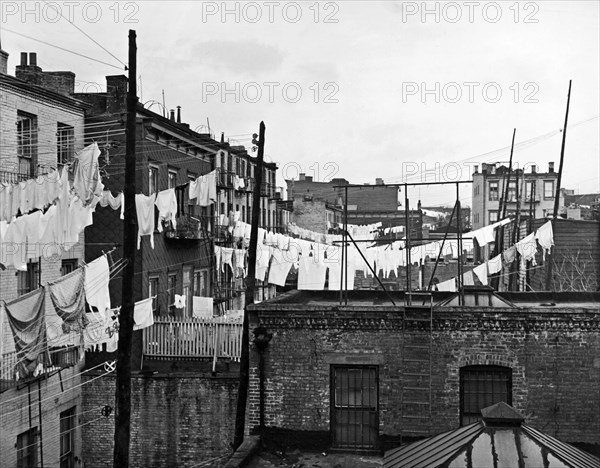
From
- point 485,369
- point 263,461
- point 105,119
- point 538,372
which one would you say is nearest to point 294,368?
point 263,461

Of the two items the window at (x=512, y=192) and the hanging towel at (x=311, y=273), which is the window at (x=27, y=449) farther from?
the window at (x=512, y=192)

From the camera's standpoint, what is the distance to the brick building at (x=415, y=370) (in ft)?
45.8

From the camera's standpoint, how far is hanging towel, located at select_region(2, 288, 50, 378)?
52.1 ft

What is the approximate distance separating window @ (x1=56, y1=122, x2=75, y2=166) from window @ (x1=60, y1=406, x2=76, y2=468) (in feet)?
27.8

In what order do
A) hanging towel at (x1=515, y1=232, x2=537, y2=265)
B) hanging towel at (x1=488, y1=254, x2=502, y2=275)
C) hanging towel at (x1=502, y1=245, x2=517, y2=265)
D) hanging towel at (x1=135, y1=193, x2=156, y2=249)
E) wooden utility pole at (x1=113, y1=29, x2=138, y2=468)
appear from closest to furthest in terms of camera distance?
wooden utility pole at (x1=113, y1=29, x2=138, y2=468)
hanging towel at (x1=135, y1=193, x2=156, y2=249)
hanging towel at (x1=515, y1=232, x2=537, y2=265)
hanging towel at (x1=502, y1=245, x2=517, y2=265)
hanging towel at (x1=488, y1=254, x2=502, y2=275)

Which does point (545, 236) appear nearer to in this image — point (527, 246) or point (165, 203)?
point (527, 246)

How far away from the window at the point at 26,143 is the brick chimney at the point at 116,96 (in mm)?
4280

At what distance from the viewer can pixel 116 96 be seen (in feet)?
83.9

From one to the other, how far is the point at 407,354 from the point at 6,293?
1235 cm

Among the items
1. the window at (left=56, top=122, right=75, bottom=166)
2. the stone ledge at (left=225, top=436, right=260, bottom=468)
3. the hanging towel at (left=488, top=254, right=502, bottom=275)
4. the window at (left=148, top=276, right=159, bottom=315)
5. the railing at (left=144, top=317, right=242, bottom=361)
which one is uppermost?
the window at (left=56, top=122, right=75, bottom=166)

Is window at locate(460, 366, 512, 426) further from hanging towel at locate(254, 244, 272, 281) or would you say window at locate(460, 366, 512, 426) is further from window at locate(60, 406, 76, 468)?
hanging towel at locate(254, 244, 272, 281)

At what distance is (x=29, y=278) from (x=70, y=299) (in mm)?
4576

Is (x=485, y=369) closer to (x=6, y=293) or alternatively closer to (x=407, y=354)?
(x=407, y=354)

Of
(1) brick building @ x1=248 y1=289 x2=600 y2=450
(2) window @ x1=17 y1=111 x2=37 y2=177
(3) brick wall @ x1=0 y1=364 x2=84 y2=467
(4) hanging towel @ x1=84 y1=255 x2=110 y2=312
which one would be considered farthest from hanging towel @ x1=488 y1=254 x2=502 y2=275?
(2) window @ x1=17 y1=111 x2=37 y2=177
